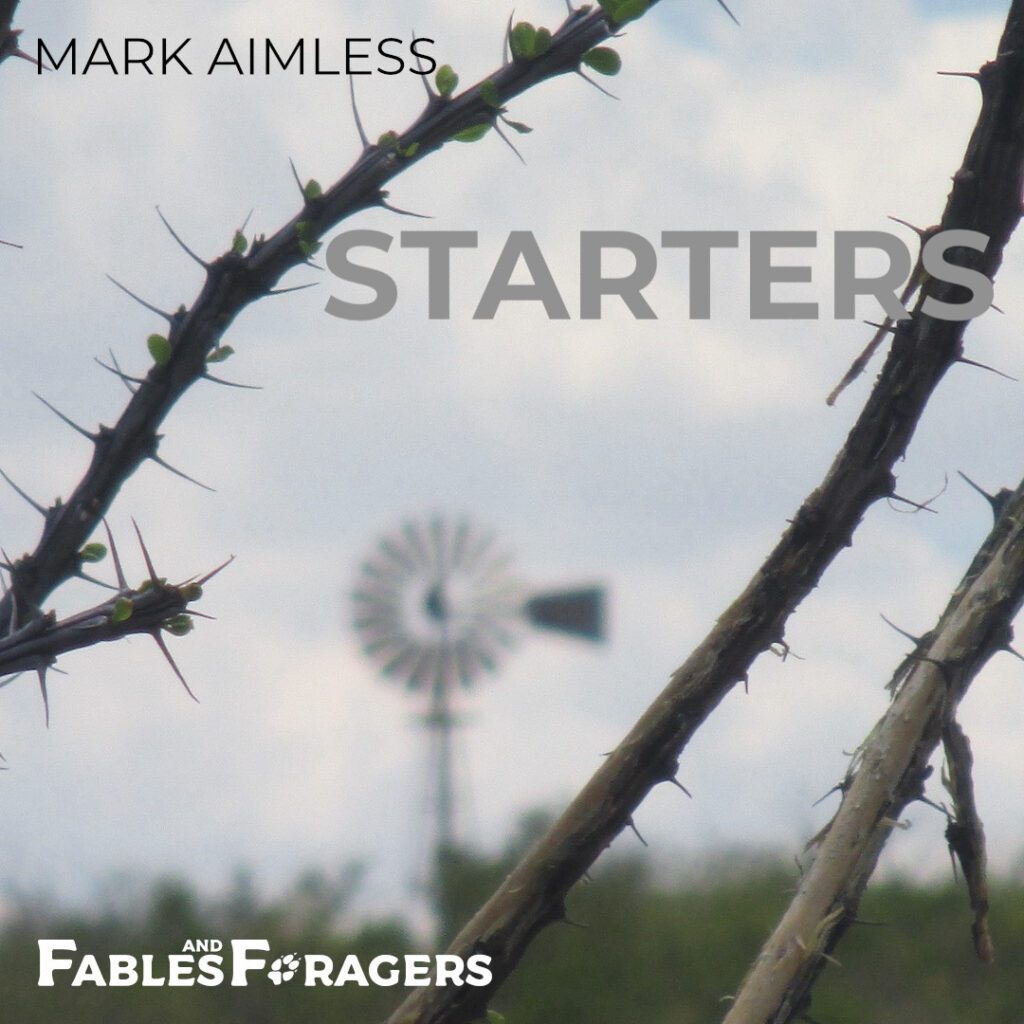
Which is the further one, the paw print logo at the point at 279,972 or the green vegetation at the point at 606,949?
the green vegetation at the point at 606,949

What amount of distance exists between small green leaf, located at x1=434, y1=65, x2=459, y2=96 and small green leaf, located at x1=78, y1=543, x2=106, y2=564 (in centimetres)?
99

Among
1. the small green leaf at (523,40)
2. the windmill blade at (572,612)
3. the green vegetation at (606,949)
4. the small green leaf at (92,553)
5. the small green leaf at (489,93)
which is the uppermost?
the windmill blade at (572,612)

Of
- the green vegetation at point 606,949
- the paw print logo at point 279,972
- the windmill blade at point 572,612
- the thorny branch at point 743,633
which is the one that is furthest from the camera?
the windmill blade at point 572,612

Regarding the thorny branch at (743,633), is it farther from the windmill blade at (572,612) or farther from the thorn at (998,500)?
the windmill blade at (572,612)

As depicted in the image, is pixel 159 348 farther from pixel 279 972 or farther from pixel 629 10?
pixel 279 972

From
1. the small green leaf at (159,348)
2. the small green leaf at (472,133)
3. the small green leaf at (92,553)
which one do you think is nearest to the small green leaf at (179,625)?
the small green leaf at (92,553)

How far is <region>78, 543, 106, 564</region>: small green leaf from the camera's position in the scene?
256 centimetres

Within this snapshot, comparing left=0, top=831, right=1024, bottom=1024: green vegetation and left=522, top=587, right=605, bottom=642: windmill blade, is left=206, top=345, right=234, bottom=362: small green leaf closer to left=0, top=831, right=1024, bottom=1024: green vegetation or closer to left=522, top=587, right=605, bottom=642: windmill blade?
left=0, top=831, right=1024, bottom=1024: green vegetation

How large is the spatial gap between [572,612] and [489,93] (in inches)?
1364

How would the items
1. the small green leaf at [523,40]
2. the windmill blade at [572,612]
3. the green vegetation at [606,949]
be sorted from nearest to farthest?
the small green leaf at [523,40]
the green vegetation at [606,949]
the windmill blade at [572,612]

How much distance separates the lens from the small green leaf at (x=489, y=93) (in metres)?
2.58

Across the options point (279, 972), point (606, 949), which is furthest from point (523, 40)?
point (606, 949)

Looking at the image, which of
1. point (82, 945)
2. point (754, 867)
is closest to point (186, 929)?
point (82, 945)

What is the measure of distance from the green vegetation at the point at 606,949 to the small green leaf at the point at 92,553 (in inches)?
771
